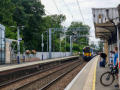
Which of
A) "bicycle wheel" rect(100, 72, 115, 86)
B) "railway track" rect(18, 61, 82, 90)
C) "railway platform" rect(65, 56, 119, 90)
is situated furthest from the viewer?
"railway track" rect(18, 61, 82, 90)

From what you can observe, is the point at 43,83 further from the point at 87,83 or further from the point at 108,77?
the point at 108,77

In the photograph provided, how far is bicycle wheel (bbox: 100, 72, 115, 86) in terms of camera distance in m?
10.5

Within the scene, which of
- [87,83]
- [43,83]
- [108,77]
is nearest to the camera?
[108,77]

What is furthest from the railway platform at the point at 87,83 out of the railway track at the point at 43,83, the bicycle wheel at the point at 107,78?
the railway track at the point at 43,83

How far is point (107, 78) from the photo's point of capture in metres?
10.6

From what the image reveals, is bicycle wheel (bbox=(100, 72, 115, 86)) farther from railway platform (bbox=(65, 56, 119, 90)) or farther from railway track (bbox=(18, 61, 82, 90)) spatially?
railway track (bbox=(18, 61, 82, 90))

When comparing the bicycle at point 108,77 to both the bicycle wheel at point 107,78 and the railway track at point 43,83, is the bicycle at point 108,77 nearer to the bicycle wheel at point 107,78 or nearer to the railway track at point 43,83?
the bicycle wheel at point 107,78

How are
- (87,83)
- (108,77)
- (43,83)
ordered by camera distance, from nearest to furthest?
(108,77) → (87,83) → (43,83)

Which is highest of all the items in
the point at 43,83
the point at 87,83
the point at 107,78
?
the point at 107,78

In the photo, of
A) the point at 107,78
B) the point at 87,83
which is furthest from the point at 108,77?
the point at 87,83

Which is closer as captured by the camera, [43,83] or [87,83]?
[87,83]

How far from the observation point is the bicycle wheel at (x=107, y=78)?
1055 centimetres

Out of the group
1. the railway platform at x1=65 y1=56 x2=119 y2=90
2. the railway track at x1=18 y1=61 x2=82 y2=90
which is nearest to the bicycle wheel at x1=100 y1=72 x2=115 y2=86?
the railway platform at x1=65 y1=56 x2=119 y2=90

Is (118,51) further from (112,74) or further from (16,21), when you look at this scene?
(16,21)
